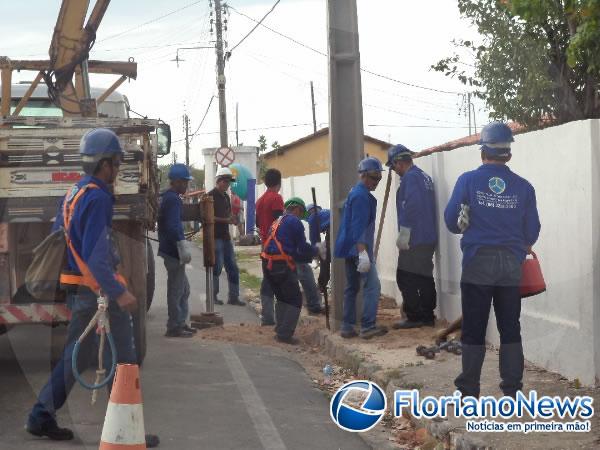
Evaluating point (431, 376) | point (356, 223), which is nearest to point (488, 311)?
point (431, 376)

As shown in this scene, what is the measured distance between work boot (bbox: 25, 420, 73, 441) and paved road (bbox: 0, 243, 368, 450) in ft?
0.20

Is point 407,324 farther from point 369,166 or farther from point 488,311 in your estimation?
Answer: point 488,311

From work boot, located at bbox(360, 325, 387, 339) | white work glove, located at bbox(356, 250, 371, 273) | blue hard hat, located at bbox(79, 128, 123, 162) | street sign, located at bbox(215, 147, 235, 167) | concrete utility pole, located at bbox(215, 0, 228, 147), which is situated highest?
concrete utility pole, located at bbox(215, 0, 228, 147)

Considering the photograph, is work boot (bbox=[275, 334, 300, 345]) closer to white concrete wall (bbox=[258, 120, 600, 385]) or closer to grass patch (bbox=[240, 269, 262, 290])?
white concrete wall (bbox=[258, 120, 600, 385])

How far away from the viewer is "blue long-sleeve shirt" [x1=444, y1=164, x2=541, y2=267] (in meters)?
7.84

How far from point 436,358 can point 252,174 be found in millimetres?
26115

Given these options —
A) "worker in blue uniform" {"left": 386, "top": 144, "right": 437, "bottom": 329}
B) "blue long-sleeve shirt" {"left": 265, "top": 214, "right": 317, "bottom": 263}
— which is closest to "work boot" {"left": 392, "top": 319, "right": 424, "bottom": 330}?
"worker in blue uniform" {"left": 386, "top": 144, "right": 437, "bottom": 329}

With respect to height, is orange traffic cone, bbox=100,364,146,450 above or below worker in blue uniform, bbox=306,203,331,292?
below

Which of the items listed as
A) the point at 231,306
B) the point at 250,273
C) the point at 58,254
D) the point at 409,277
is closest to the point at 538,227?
the point at 58,254

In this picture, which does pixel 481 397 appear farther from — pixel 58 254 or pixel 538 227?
pixel 58 254

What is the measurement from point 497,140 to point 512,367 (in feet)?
5.15

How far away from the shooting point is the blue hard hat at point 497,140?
7.94 metres

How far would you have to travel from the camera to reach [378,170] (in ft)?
38.4

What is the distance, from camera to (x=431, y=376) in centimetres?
Result: 931
